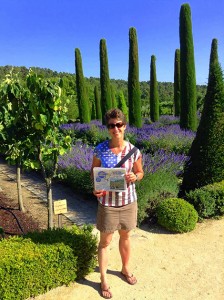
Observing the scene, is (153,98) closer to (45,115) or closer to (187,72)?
(187,72)

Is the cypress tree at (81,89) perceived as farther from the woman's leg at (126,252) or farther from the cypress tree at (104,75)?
the woman's leg at (126,252)

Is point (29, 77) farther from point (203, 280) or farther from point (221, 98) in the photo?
point (221, 98)

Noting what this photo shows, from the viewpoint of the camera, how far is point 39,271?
3.08 metres

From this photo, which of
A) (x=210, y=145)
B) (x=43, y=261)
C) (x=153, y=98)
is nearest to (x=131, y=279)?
(x=43, y=261)

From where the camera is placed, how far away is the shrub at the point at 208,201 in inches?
203

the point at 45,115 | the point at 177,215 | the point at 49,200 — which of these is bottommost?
the point at 177,215

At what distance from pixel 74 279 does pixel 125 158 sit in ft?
5.14

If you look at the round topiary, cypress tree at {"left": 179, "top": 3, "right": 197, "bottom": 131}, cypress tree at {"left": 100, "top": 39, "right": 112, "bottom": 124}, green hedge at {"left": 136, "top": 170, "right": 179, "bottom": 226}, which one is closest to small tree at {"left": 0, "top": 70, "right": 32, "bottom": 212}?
green hedge at {"left": 136, "top": 170, "right": 179, "bottom": 226}

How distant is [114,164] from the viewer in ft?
9.44

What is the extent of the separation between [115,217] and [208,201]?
2.72 meters

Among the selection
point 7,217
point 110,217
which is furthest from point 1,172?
point 110,217

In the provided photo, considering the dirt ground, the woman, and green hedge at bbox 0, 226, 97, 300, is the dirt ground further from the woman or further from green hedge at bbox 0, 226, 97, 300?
A: the woman

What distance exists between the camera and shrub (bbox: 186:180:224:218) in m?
5.14

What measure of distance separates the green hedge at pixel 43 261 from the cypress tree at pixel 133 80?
14.1 metres
